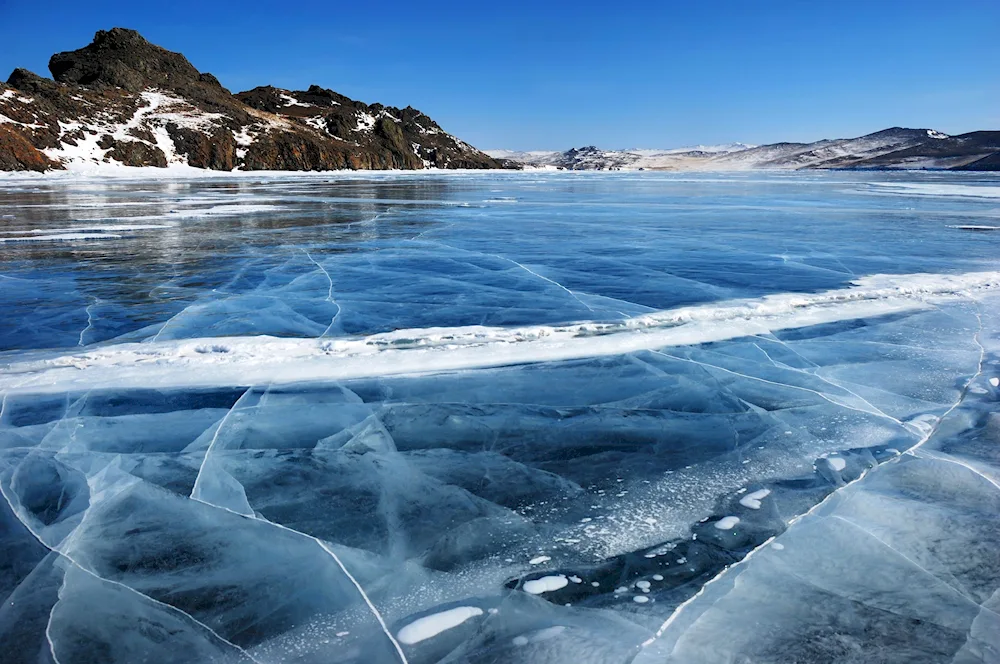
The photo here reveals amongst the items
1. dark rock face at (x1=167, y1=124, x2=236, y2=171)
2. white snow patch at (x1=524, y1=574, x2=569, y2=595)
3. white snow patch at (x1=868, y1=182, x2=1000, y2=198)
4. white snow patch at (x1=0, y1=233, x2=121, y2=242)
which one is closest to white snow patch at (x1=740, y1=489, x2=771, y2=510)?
white snow patch at (x1=524, y1=574, x2=569, y2=595)

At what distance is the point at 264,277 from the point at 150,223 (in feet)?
21.1

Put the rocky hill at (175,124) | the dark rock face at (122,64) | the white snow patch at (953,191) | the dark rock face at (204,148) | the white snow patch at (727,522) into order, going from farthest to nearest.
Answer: the dark rock face at (122,64), the dark rock face at (204,148), the rocky hill at (175,124), the white snow patch at (953,191), the white snow patch at (727,522)

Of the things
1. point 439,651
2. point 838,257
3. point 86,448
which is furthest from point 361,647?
point 838,257

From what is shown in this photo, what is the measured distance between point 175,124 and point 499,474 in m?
70.3

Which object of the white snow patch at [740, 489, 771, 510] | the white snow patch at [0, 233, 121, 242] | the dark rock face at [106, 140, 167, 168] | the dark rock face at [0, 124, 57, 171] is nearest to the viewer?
the white snow patch at [740, 489, 771, 510]

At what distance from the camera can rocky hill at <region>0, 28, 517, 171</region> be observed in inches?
1943

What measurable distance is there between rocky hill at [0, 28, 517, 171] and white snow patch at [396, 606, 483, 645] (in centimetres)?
5111

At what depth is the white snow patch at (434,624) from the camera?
161 cm

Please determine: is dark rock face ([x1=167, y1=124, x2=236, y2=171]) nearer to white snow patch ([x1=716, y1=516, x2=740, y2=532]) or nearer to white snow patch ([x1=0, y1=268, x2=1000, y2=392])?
white snow patch ([x1=0, y1=268, x2=1000, y2=392])

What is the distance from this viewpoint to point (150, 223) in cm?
Result: 1150

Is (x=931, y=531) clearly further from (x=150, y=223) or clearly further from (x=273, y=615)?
(x=150, y=223)

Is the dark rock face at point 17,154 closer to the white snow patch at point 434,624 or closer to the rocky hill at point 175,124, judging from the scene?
the rocky hill at point 175,124

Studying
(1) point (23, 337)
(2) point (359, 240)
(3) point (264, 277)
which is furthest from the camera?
(2) point (359, 240)

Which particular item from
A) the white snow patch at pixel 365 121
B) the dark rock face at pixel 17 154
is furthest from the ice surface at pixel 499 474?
the white snow patch at pixel 365 121
